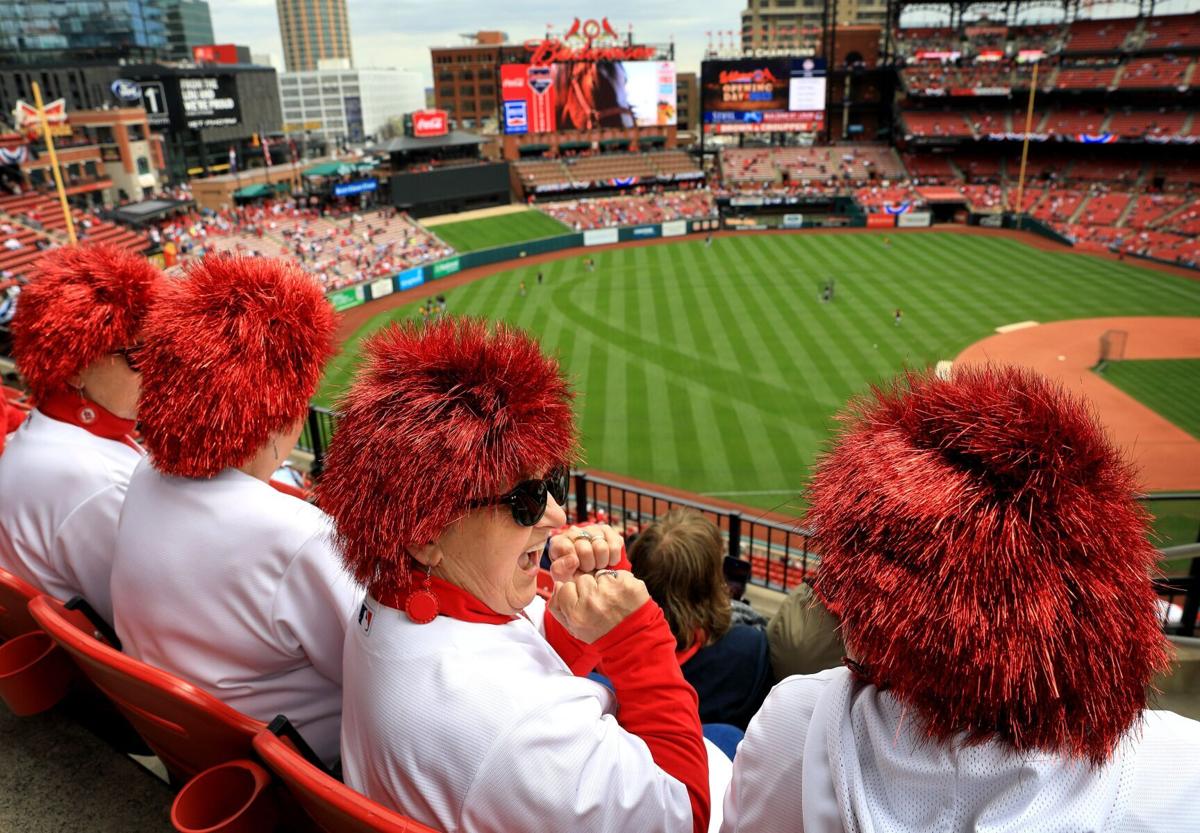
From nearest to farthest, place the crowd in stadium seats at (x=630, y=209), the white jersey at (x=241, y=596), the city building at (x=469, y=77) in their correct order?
the white jersey at (x=241, y=596) → the crowd in stadium seats at (x=630, y=209) → the city building at (x=469, y=77)

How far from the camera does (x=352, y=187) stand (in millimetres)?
46312

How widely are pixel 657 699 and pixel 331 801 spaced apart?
2.73ft

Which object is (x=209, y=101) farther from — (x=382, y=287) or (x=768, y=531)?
(x=768, y=531)

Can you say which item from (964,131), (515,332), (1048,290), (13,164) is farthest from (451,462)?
(964,131)

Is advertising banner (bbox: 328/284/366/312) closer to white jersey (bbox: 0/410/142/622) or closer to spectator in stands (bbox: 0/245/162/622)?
spectator in stands (bbox: 0/245/162/622)

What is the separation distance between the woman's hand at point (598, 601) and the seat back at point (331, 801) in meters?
0.64

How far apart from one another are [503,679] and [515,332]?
37.8 inches

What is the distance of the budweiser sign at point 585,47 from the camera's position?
171ft

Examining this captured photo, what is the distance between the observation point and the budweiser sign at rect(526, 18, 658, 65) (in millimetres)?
52188

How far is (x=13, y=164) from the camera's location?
35.1m

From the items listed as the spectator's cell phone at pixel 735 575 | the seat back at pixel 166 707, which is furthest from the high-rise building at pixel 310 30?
the seat back at pixel 166 707

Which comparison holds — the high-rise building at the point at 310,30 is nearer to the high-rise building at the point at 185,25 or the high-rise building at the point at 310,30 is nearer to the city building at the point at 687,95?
the high-rise building at the point at 185,25

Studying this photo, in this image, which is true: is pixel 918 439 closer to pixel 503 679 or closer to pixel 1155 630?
pixel 1155 630

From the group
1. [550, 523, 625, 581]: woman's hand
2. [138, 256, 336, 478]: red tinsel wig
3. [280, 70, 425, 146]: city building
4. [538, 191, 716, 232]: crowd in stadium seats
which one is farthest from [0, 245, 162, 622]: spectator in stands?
[280, 70, 425, 146]: city building
